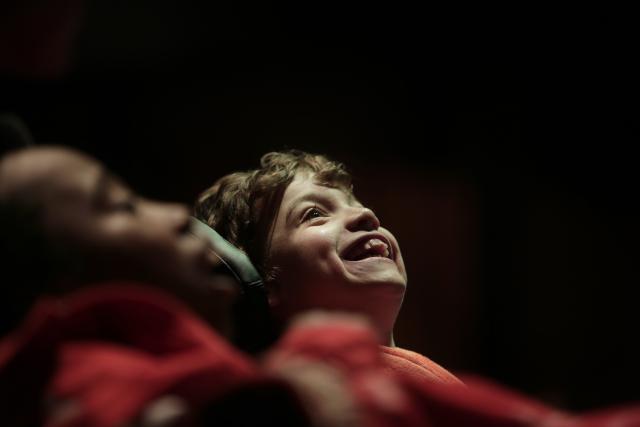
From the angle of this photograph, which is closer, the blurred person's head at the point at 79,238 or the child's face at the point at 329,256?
the blurred person's head at the point at 79,238

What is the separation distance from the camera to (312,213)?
112 centimetres

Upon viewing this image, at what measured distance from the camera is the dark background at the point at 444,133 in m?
1.35

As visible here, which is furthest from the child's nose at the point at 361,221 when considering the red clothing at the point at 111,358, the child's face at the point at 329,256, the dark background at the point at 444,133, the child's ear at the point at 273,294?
the red clothing at the point at 111,358

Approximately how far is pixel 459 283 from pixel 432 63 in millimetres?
512

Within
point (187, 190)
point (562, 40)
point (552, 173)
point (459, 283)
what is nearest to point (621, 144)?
point (552, 173)

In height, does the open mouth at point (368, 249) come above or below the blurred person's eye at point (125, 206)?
below

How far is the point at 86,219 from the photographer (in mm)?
677

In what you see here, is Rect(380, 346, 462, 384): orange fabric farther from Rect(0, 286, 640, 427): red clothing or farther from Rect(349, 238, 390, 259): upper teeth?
Rect(0, 286, 640, 427): red clothing

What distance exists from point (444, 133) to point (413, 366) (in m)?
0.76

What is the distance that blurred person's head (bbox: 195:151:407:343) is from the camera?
1048 millimetres

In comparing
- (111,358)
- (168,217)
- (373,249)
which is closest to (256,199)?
(373,249)

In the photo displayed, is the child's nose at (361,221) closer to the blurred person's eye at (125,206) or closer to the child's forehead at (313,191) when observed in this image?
the child's forehead at (313,191)

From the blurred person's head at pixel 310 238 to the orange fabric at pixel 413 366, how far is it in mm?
31

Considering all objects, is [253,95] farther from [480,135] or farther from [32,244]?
[32,244]
